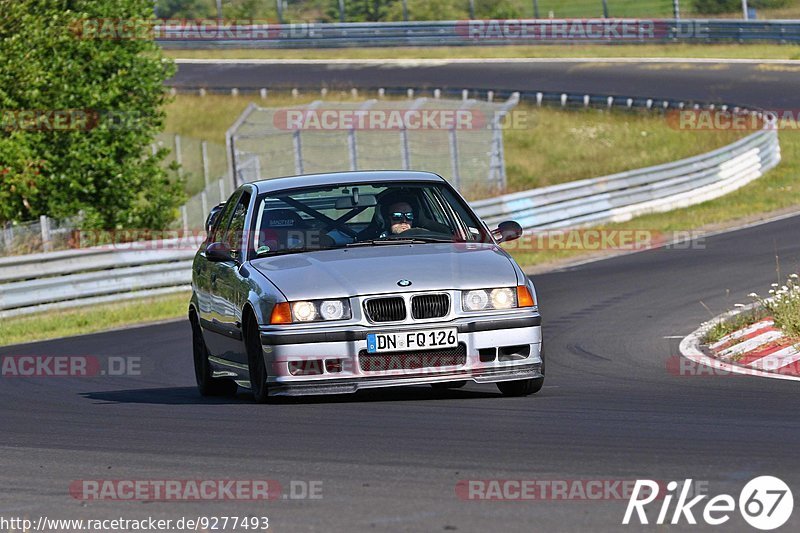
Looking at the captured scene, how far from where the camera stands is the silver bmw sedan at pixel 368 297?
8734 mm

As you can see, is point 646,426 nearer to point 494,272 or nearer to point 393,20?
point 494,272

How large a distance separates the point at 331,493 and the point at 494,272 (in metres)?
3.21

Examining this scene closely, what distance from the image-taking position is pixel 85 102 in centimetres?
2716

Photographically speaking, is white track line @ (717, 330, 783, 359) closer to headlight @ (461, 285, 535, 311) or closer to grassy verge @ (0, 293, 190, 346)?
headlight @ (461, 285, 535, 311)

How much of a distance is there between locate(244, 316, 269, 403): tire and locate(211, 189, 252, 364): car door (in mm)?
161

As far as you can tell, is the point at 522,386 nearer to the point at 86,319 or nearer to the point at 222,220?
the point at 222,220

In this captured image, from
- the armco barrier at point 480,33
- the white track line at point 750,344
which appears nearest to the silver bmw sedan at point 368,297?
the white track line at point 750,344

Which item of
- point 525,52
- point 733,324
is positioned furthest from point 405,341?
point 525,52

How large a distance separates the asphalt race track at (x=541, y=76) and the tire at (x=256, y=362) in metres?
34.3

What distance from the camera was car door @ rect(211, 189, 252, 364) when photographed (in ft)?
31.6

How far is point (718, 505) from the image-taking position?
5.55m

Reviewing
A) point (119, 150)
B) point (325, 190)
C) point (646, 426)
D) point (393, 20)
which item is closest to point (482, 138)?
point (119, 150)

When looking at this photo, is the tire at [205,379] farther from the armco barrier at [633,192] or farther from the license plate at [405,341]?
the armco barrier at [633,192]

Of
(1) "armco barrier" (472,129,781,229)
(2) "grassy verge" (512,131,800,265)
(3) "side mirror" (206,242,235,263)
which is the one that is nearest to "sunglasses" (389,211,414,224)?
(3) "side mirror" (206,242,235,263)
